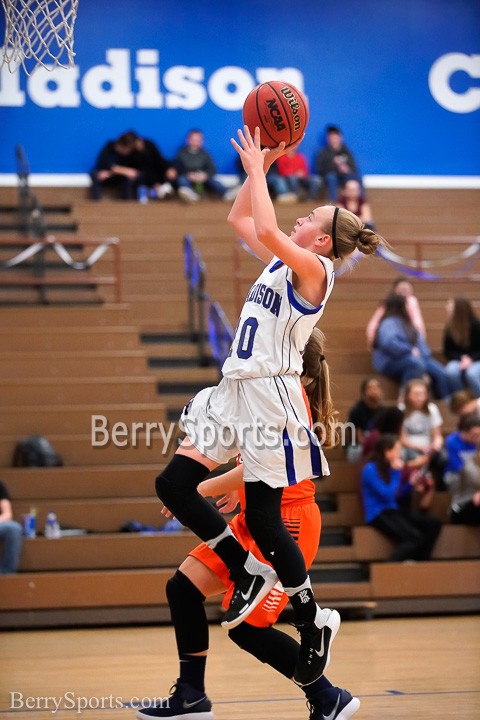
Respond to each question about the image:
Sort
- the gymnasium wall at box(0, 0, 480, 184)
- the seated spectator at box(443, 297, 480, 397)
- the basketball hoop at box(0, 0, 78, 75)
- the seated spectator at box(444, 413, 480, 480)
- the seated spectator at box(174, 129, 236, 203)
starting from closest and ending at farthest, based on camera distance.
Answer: the basketball hoop at box(0, 0, 78, 75)
the seated spectator at box(444, 413, 480, 480)
the seated spectator at box(443, 297, 480, 397)
the seated spectator at box(174, 129, 236, 203)
the gymnasium wall at box(0, 0, 480, 184)

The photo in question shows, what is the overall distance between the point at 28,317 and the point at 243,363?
6135 millimetres

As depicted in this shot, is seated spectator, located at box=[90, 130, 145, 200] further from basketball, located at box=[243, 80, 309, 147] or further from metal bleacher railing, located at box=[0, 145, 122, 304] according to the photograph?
basketball, located at box=[243, 80, 309, 147]

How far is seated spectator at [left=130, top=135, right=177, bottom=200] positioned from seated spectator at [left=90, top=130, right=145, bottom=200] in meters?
0.05

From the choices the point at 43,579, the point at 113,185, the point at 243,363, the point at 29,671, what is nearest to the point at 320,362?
the point at 243,363

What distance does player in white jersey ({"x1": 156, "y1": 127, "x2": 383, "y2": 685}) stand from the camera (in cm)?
386

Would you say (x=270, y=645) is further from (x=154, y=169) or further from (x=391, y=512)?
(x=154, y=169)

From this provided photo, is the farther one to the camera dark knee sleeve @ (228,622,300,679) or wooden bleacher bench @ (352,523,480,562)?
wooden bleacher bench @ (352,523,480,562)

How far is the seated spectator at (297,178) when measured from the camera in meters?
12.4

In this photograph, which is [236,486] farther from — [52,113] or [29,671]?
[52,113]

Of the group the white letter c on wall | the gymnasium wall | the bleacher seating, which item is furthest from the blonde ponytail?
the white letter c on wall

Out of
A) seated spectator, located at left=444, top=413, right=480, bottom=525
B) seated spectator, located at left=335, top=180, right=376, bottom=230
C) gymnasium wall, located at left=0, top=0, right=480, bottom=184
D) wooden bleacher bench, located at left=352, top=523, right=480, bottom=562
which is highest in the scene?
gymnasium wall, located at left=0, top=0, right=480, bottom=184

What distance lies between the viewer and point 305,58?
13.6 m

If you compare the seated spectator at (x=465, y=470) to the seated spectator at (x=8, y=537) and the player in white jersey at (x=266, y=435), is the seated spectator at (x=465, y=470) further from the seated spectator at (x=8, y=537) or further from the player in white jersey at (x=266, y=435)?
the player in white jersey at (x=266, y=435)

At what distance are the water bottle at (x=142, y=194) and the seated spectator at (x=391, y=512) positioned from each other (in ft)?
16.6
